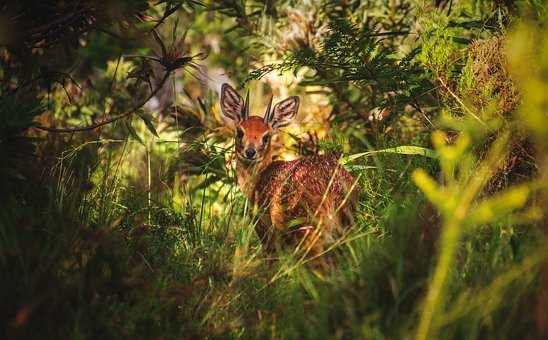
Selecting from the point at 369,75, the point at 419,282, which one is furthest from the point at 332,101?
the point at 419,282

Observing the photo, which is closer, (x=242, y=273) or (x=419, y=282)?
(x=419, y=282)

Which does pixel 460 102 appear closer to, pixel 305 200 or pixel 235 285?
pixel 305 200

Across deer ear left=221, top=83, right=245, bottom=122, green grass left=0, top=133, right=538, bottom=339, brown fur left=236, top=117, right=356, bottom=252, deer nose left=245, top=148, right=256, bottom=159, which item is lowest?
green grass left=0, top=133, right=538, bottom=339

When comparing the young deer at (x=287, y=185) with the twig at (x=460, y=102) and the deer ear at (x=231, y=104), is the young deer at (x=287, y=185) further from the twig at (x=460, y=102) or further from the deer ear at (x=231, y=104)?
the twig at (x=460, y=102)

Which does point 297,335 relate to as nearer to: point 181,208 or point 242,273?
point 242,273

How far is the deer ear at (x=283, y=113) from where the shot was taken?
5.32 m

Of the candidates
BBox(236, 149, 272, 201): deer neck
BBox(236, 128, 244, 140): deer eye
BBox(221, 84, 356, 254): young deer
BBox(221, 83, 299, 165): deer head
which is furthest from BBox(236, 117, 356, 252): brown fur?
BBox(236, 128, 244, 140): deer eye

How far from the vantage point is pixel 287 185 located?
4070mm

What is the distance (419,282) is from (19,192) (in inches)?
80.5

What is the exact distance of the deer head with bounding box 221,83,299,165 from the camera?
17.0 feet

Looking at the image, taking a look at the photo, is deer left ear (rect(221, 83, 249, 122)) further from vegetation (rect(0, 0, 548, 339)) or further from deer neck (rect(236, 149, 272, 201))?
vegetation (rect(0, 0, 548, 339))

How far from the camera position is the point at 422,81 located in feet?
12.8

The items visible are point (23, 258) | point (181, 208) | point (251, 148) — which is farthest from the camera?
point (251, 148)

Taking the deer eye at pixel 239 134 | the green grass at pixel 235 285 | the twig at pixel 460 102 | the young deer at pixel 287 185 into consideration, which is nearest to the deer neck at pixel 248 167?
the young deer at pixel 287 185
